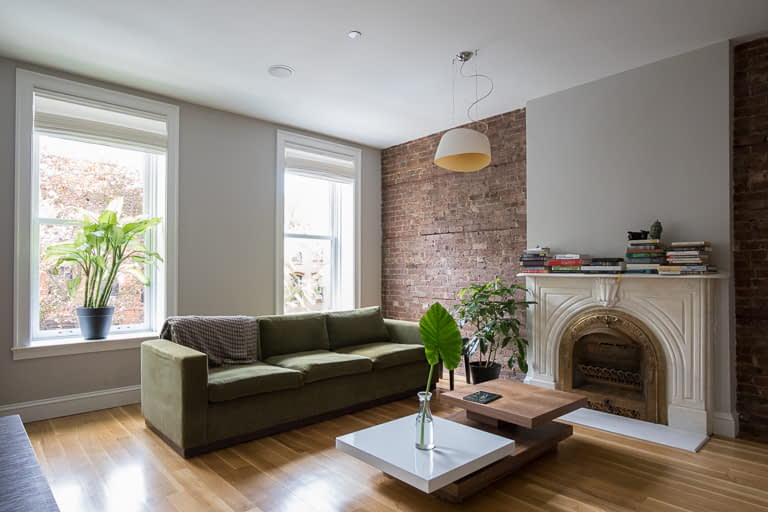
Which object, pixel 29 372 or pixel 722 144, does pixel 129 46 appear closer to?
pixel 29 372

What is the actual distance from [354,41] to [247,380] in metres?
2.55

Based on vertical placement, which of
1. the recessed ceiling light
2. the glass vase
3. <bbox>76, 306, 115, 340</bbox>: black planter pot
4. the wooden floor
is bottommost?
the wooden floor

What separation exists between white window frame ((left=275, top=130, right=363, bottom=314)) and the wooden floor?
2.21 m

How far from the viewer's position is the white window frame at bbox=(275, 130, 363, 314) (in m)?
5.12

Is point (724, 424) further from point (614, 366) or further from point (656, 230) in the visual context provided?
point (656, 230)

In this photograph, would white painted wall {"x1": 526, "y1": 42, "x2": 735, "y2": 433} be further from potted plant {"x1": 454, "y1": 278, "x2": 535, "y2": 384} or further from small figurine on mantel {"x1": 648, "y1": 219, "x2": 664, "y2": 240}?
potted plant {"x1": 454, "y1": 278, "x2": 535, "y2": 384}

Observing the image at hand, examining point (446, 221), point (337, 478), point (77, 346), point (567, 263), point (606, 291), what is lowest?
point (337, 478)

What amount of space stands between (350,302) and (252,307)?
1412 mm

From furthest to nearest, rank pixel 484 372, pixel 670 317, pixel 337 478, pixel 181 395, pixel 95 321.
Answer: pixel 484 372 < pixel 95 321 < pixel 670 317 < pixel 181 395 < pixel 337 478

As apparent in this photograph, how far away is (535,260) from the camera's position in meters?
4.21

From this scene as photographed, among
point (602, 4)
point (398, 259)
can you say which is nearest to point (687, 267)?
point (602, 4)

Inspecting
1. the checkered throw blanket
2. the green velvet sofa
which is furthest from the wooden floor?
the checkered throw blanket

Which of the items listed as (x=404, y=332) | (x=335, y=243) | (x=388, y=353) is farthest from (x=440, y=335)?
(x=335, y=243)

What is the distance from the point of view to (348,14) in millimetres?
2961
